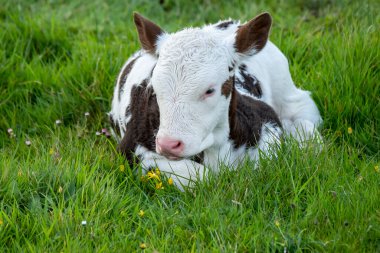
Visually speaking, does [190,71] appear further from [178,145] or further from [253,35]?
[253,35]

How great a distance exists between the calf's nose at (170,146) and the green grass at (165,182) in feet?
1.04

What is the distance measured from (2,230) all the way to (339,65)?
9.76 feet

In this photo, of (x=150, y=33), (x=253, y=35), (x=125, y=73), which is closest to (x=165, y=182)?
(x=150, y=33)

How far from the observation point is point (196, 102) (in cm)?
438

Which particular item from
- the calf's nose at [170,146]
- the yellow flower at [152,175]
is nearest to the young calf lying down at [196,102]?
the calf's nose at [170,146]

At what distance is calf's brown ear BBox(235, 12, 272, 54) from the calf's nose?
814mm

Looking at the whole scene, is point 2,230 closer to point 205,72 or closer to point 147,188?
point 147,188

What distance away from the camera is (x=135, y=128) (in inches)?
196

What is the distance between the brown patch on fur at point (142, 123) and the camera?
189 inches

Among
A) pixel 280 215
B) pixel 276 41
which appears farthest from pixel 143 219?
pixel 276 41

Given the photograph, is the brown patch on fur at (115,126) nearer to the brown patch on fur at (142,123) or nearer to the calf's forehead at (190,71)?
the brown patch on fur at (142,123)

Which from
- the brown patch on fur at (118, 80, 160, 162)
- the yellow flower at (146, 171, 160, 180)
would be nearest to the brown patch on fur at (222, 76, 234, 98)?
the brown patch on fur at (118, 80, 160, 162)

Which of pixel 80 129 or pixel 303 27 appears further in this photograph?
pixel 303 27

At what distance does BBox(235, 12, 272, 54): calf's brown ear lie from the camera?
4.68m
